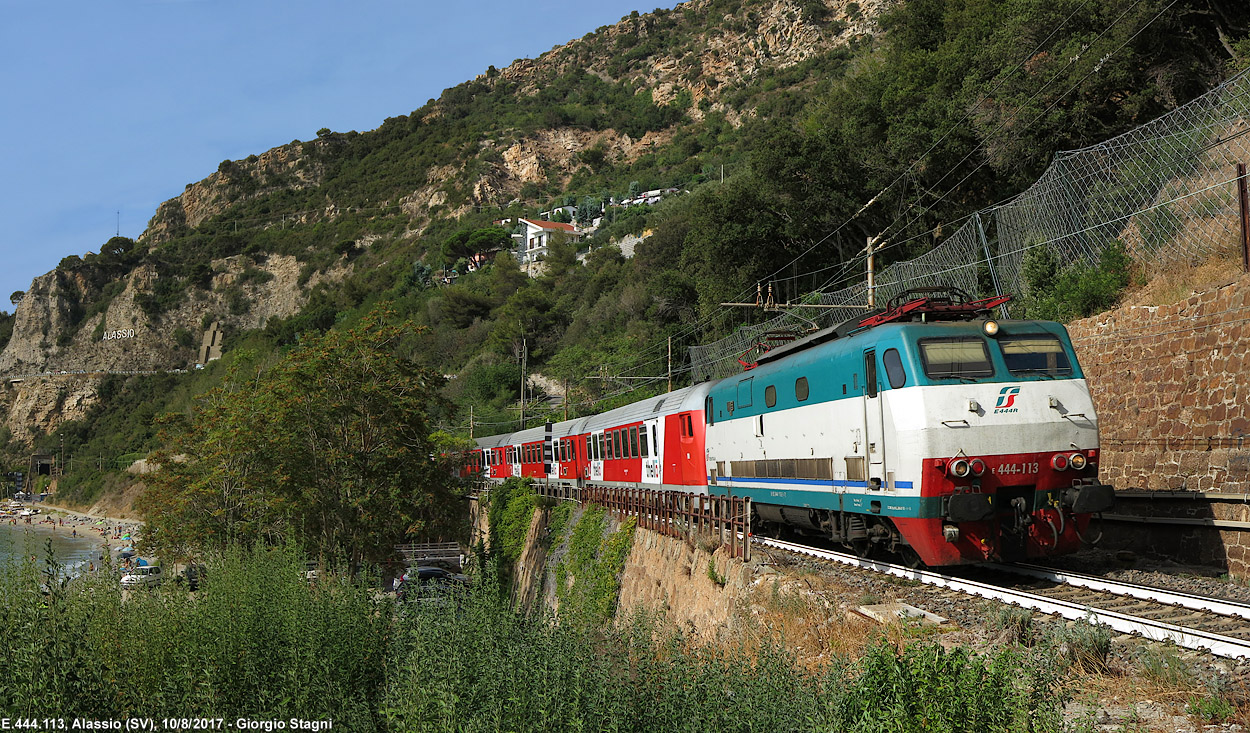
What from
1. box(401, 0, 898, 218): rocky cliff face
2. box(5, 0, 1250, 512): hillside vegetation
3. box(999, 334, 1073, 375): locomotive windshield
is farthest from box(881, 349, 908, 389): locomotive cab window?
box(401, 0, 898, 218): rocky cliff face

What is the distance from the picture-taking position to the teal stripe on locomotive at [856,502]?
10188 mm

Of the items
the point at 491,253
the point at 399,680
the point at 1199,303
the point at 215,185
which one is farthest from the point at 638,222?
the point at 215,185

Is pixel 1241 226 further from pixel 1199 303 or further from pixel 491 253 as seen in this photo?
pixel 491 253

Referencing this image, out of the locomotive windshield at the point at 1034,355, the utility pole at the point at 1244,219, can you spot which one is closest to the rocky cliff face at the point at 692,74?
the utility pole at the point at 1244,219

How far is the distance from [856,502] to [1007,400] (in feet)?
7.92

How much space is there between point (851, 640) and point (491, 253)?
10373 centimetres

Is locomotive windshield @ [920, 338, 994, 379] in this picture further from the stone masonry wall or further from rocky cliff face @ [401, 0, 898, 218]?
rocky cliff face @ [401, 0, 898, 218]

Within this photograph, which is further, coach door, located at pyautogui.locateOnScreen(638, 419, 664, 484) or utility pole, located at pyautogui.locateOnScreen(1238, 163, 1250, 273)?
coach door, located at pyautogui.locateOnScreen(638, 419, 664, 484)

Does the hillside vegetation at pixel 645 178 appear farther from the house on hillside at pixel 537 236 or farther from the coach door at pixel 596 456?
the house on hillside at pixel 537 236

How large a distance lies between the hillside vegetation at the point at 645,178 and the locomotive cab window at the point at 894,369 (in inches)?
349

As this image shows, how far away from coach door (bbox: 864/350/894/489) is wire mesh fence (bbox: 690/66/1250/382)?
552 cm

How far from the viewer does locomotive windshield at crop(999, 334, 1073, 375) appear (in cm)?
1072

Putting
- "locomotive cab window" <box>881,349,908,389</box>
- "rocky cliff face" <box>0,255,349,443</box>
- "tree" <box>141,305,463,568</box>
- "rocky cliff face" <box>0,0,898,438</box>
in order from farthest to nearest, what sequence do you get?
"rocky cliff face" <box>0,255,349,443</box>, "rocky cliff face" <box>0,0,898,438</box>, "tree" <box>141,305,463,568</box>, "locomotive cab window" <box>881,349,908,389</box>

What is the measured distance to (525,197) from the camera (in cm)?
13038
